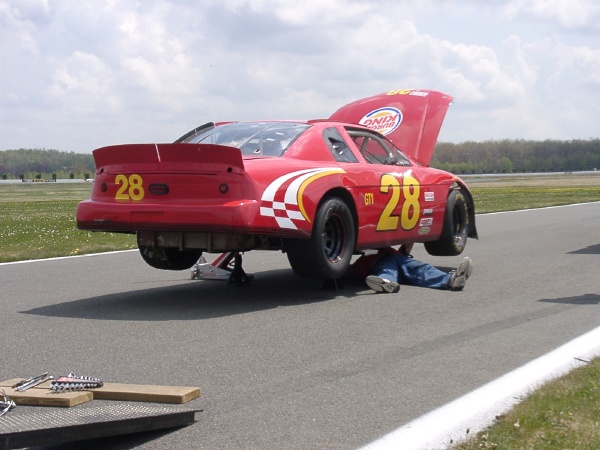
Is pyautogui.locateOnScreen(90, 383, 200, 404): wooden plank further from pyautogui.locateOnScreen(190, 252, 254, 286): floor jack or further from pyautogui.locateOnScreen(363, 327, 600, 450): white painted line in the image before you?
pyautogui.locateOnScreen(190, 252, 254, 286): floor jack

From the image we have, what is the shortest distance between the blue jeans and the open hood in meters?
2.32

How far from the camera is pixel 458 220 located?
10367 millimetres

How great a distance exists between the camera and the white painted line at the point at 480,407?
149 inches

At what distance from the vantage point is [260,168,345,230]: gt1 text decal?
711 centimetres

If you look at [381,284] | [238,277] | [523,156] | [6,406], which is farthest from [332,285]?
[523,156]

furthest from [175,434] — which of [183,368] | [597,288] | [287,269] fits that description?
[287,269]

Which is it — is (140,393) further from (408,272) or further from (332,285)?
(408,272)

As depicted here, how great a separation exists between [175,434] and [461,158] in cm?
12407

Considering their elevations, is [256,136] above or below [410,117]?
below

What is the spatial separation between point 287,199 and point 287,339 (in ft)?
5.20

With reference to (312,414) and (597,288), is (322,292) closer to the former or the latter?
(597,288)

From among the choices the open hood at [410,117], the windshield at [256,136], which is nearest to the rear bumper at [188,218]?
the windshield at [256,136]

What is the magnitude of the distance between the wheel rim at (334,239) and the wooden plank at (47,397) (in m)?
3.91

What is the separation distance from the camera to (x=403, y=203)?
28.9 ft
